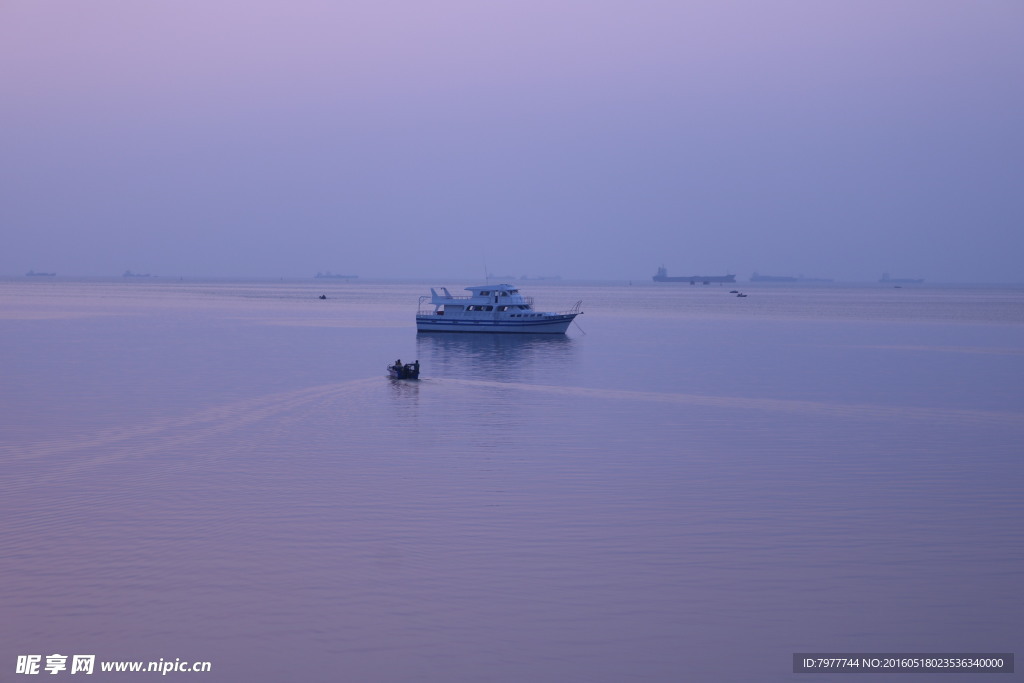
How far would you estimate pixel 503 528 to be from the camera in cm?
1734

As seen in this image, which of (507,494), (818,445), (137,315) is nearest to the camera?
(507,494)

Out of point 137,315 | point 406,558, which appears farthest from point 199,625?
point 137,315

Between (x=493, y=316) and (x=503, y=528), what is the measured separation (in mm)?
56170

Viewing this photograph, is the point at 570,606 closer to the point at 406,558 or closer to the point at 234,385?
the point at 406,558

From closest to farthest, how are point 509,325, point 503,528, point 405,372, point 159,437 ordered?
point 503,528 → point 159,437 → point 405,372 → point 509,325

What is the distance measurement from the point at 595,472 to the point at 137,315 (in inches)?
3506

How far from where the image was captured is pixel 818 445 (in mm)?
26172

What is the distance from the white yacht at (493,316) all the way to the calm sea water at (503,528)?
34.1 metres

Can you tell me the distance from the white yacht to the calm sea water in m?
34.1

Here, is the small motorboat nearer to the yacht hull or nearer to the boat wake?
the boat wake

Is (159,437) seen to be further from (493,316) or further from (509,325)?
(493,316)

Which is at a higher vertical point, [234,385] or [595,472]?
[234,385]

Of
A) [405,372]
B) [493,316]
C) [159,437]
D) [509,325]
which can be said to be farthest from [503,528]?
[493,316]

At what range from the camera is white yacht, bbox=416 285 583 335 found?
72.9 meters
